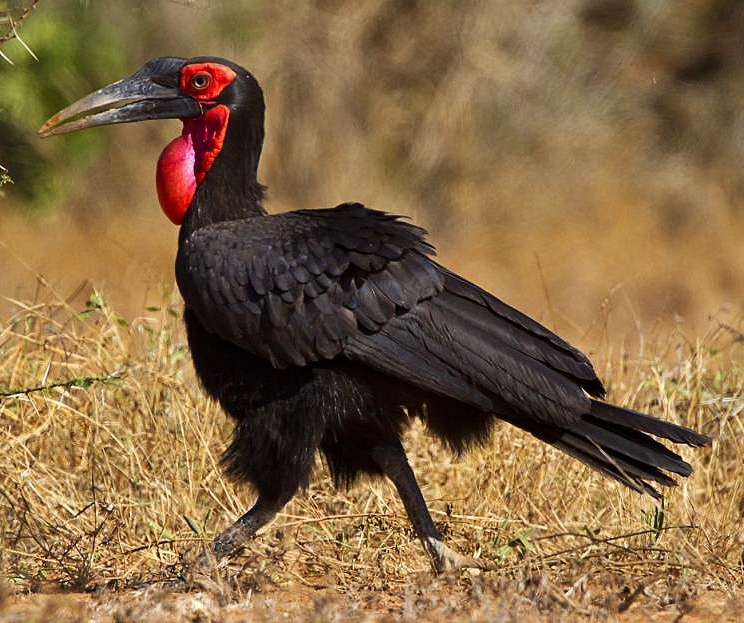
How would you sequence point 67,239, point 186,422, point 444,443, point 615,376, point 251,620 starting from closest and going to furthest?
point 251,620 < point 444,443 < point 186,422 < point 615,376 < point 67,239

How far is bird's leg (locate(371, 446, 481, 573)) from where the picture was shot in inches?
152

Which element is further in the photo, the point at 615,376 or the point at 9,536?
the point at 615,376

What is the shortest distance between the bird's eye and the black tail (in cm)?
132

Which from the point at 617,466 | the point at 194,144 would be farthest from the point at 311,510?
the point at 194,144

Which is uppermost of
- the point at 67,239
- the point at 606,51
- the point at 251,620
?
the point at 606,51

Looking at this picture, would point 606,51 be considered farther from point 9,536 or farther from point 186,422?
point 9,536

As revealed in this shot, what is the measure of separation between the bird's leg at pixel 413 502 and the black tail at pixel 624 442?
1.24ft

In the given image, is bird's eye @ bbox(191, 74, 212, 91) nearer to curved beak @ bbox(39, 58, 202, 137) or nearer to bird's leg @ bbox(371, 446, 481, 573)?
curved beak @ bbox(39, 58, 202, 137)

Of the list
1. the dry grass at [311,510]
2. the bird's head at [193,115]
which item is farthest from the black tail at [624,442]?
the bird's head at [193,115]

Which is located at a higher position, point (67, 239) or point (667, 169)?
point (667, 169)

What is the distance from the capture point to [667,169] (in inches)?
397

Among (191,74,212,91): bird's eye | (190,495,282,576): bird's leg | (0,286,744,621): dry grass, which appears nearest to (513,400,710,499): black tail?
(0,286,744,621): dry grass

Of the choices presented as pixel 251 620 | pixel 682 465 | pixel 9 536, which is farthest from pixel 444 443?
pixel 9 536

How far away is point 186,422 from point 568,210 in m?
5.77
